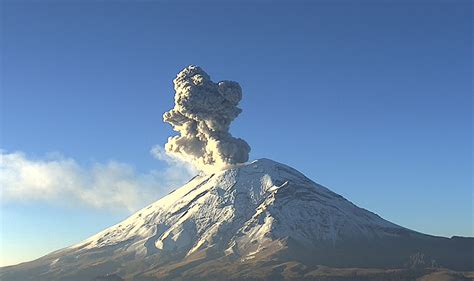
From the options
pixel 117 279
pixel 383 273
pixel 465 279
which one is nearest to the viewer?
pixel 465 279

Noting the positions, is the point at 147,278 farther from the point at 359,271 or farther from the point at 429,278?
the point at 429,278

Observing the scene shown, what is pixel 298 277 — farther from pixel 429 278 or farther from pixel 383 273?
pixel 429 278

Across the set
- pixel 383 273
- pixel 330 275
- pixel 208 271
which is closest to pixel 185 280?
pixel 208 271

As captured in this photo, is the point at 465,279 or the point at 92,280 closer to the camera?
the point at 465,279

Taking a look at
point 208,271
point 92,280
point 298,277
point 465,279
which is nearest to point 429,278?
point 465,279

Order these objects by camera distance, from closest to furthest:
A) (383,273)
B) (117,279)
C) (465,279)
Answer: (465,279)
(383,273)
(117,279)

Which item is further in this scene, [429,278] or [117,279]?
[117,279]

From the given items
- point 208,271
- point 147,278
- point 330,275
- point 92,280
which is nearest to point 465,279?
point 330,275

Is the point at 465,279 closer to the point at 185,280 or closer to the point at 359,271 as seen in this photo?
the point at 359,271
